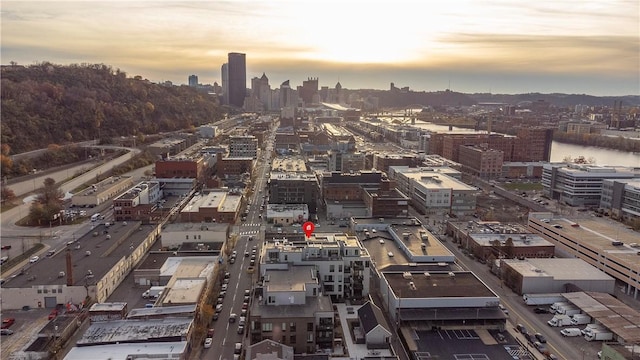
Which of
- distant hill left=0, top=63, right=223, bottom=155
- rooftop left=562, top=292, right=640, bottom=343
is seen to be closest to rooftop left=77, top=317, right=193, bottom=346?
rooftop left=562, top=292, right=640, bottom=343

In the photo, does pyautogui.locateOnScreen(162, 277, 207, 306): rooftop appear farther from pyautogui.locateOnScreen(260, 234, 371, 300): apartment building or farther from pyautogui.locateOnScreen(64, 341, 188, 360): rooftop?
pyautogui.locateOnScreen(260, 234, 371, 300): apartment building

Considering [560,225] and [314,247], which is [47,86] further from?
[560,225]

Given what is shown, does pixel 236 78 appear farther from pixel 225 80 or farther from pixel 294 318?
pixel 294 318

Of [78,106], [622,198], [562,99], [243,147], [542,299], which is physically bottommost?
[542,299]

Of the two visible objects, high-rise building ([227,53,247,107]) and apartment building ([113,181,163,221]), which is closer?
apartment building ([113,181,163,221])

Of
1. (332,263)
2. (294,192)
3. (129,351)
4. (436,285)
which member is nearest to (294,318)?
(332,263)

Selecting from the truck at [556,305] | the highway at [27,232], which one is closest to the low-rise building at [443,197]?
the truck at [556,305]
